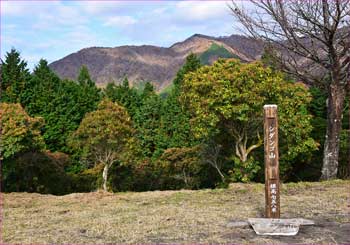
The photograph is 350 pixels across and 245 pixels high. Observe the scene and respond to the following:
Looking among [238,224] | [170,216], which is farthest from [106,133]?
[238,224]

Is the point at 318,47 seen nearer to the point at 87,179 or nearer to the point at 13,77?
the point at 87,179

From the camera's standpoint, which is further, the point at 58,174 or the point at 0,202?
the point at 58,174

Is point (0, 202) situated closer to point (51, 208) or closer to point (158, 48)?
point (51, 208)

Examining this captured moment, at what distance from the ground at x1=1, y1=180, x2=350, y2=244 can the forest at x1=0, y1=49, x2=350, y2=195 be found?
3275 millimetres

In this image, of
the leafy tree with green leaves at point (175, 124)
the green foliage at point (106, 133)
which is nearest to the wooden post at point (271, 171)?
the green foliage at point (106, 133)

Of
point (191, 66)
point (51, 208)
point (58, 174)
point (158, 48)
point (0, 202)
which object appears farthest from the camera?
point (158, 48)

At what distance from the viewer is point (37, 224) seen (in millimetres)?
5113

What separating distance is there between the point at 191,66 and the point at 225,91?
1590cm

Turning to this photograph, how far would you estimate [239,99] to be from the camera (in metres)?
10.7

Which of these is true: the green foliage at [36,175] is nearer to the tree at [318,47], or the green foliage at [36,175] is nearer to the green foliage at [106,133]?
the green foliage at [106,133]

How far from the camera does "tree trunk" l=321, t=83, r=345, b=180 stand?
9.56 meters

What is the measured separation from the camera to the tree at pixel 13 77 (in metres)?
23.4

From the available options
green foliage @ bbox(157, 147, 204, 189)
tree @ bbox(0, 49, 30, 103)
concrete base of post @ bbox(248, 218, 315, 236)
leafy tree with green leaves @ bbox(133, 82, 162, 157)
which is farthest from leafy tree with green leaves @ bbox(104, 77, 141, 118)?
concrete base of post @ bbox(248, 218, 315, 236)

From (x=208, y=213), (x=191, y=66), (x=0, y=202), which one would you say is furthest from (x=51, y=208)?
(x=191, y=66)
